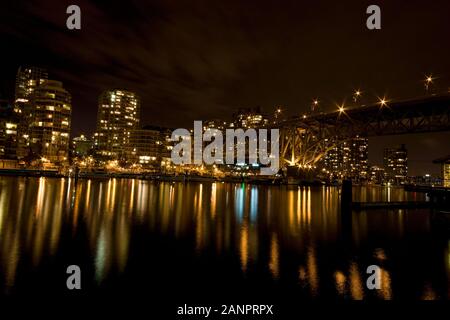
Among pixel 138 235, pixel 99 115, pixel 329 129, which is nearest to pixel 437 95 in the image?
pixel 329 129

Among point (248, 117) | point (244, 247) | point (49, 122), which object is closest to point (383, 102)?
point (244, 247)

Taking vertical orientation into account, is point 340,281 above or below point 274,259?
below

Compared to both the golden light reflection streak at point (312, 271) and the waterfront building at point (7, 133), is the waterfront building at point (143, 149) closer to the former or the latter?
the waterfront building at point (7, 133)

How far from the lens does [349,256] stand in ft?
36.1

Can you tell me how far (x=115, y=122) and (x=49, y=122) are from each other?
4720 cm

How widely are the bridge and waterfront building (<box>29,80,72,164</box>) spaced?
81332 millimetres

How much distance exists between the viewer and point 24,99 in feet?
412

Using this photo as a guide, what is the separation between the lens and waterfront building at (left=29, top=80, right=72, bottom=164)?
106 meters

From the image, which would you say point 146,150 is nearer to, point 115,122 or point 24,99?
point 115,122

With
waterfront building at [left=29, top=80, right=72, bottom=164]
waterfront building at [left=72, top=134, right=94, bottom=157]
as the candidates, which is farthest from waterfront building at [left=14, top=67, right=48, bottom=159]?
waterfront building at [left=72, top=134, right=94, bottom=157]

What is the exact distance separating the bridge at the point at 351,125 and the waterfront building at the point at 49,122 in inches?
3202

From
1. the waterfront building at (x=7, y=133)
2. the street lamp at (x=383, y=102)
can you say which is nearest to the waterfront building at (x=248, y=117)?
the waterfront building at (x=7, y=133)

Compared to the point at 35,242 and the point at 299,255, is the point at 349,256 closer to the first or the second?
the point at 299,255
